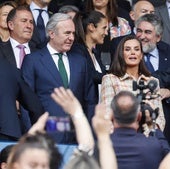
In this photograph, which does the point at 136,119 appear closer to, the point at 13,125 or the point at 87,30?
the point at 13,125

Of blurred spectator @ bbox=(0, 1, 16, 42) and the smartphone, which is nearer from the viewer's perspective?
the smartphone

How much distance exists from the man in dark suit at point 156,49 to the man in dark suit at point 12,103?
2007mm

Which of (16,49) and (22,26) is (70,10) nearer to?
(22,26)

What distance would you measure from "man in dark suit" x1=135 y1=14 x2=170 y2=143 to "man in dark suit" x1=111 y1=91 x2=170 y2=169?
3.39 metres

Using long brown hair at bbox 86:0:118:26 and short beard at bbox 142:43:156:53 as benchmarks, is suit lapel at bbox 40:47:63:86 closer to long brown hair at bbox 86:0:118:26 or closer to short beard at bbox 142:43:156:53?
short beard at bbox 142:43:156:53

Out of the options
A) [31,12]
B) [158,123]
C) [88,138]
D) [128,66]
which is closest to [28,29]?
[31,12]

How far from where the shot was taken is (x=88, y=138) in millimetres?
6359

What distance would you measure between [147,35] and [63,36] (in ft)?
4.67

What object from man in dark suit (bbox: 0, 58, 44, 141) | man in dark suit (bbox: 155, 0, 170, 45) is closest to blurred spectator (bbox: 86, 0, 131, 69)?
man in dark suit (bbox: 155, 0, 170, 45)

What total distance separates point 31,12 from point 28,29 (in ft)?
2.14

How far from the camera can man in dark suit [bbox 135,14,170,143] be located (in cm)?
1081

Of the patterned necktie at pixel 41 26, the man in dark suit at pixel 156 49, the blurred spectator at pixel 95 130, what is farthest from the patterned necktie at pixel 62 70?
the blurred spectator at pixel 95 130

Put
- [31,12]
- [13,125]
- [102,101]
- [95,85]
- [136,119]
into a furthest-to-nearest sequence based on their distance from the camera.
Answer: [31,12] → [95,85] → [102,101] → [13,125] → [136,119]

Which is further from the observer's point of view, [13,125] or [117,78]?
[117,78]
